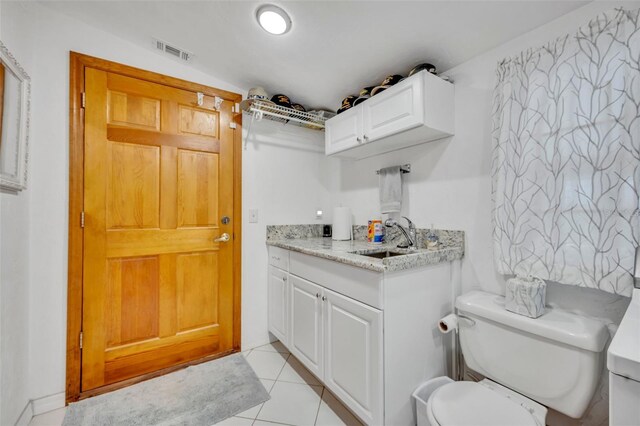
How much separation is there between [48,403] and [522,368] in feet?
8.23

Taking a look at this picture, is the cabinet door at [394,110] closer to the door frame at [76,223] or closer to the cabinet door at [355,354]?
the cabinet door at [355,354]

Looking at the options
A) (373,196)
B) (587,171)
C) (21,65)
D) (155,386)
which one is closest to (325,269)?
(373,196)

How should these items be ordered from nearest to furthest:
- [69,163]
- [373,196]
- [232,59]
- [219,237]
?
[69,163], [232,59], [219,237], [373,196]

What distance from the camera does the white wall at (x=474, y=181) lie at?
1123 mm

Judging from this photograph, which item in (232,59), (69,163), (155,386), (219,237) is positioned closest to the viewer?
(69,163)

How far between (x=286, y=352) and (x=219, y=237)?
1098 millimetres

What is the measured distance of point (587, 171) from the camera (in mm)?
1057

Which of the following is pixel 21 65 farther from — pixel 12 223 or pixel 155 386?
pixel 155 386

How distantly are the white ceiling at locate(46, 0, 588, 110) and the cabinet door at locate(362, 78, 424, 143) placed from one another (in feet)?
0.82

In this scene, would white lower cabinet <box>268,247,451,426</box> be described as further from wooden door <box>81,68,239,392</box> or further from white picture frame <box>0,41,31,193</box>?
white picture frame <box>0,41,31,193</box>

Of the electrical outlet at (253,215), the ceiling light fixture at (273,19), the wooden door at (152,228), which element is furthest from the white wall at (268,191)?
the ceiling light fixture at (273,19)

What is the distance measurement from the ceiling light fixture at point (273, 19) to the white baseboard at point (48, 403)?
2.51 metres

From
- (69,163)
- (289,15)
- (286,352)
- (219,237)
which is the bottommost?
(286,352)

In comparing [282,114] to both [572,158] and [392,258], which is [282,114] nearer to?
[392,258]
